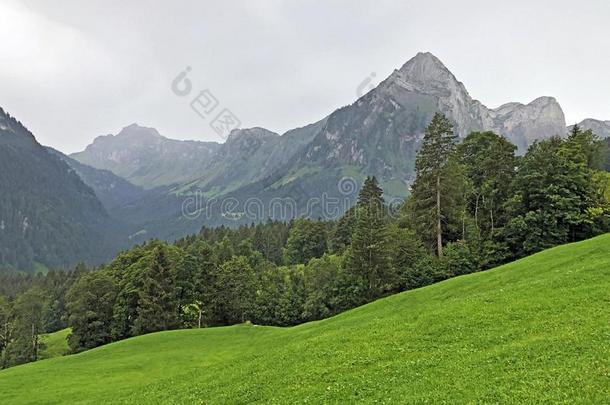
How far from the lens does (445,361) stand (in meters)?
20.5

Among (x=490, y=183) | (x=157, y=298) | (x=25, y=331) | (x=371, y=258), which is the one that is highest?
(x=490, y=183)

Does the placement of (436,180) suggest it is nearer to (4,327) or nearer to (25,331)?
(25,331)

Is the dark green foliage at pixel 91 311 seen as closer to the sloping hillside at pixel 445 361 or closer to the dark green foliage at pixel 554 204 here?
the sloping hillside at pixel 445 361

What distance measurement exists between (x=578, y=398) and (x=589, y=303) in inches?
486

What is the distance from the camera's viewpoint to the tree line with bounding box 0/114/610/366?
6469 cm

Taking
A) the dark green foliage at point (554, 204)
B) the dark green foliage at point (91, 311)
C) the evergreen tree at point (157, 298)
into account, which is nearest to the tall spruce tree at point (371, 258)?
the dark green foliage at point (554, 204)

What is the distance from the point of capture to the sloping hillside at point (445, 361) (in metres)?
16.9

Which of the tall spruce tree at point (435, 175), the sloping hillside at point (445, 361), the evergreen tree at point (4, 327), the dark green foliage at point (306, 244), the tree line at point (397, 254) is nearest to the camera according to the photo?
the sloping hillside at point (445, 361)

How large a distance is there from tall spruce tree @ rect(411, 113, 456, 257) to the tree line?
0.56 ft

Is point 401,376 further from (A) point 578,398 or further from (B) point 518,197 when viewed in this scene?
(B) point 518,197

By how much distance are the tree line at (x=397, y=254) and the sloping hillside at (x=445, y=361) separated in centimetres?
2528

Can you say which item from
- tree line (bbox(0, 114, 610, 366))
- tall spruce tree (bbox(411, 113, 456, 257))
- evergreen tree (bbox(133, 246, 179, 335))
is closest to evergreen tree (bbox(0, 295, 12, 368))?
tree line (bbox(0, 114, 610, 366))

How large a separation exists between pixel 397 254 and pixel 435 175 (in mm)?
16145

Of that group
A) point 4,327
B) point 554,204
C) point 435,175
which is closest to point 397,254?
point 435,175
